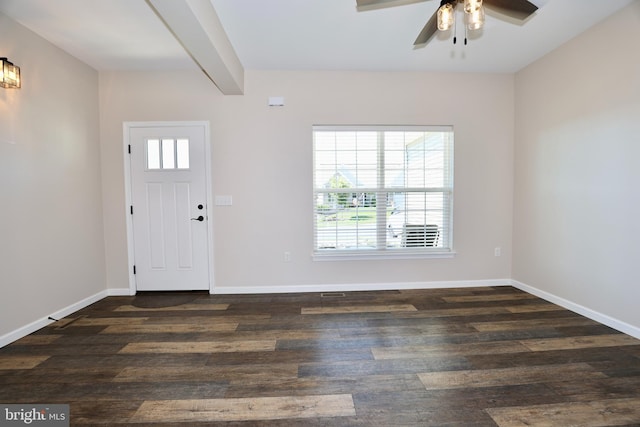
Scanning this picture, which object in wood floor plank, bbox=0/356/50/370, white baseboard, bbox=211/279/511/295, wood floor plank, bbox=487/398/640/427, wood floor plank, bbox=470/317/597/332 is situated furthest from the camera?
white baseboard, bbox=211/279/511/295

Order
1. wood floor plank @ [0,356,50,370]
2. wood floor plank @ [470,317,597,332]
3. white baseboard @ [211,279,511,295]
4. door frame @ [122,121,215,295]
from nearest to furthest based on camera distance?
wood floor plank @ [0,356,50,370], wood floor plank @ [470,317,597,332], door frame @ [122,121,215,295], white baseboard @ [211,279,511,295]

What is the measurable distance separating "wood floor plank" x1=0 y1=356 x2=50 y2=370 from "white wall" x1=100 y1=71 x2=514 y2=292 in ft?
4.66

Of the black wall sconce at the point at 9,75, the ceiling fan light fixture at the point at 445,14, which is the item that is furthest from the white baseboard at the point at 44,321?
the ceiling fan light fixture at the point at 445,14

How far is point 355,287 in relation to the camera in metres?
3.58

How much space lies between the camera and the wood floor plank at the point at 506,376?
178cm

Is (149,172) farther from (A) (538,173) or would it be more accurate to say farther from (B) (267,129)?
(A) (538,173)

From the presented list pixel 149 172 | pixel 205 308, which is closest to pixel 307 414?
pixel 205 308

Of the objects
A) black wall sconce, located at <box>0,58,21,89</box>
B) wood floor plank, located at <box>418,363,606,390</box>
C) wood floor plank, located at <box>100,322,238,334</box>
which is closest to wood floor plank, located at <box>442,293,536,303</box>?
wood floor plank, located at <box>418,363,606,390</box>

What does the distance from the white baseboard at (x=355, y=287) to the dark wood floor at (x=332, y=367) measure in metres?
0.48

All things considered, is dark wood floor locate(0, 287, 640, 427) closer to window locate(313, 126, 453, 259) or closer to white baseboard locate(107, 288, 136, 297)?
white baseboard locate(107, 288, 136, 297)

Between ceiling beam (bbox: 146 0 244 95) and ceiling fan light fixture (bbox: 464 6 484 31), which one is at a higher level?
ceiling beam (bbox: 146 0 244 95)

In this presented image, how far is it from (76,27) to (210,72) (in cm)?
120

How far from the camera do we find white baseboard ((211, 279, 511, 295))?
3.52 meters

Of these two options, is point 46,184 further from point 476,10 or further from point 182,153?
point 476,10
